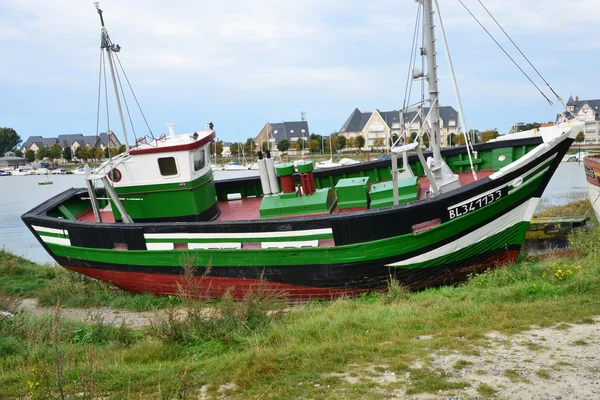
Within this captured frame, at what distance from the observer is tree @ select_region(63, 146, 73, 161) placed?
A: 312 ft

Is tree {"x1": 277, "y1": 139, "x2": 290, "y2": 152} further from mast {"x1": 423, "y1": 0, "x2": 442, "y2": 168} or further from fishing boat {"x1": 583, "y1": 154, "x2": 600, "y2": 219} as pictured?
mast {"x1": 423, "y1": 0, "x2": 442, "y2": 168}

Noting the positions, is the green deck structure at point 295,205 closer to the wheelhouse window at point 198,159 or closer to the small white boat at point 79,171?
the wheelhouse window at point 198,159

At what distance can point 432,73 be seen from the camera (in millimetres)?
10000

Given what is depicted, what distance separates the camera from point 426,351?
17.7ft

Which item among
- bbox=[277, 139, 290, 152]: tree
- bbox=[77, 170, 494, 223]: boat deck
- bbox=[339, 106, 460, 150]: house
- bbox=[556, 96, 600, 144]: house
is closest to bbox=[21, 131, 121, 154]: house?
bbox=[277, 139, 290, 152]: tree

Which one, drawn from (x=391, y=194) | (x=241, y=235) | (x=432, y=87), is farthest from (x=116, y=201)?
(x=432, y=87)

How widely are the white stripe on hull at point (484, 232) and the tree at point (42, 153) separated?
3917 inches

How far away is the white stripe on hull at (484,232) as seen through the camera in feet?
29.6

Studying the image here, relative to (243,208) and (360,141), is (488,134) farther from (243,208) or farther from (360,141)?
(243,208)

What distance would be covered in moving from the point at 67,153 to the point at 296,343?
101102 millimetres

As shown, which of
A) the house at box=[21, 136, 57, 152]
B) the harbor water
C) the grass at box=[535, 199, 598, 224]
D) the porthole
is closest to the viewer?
the porthole

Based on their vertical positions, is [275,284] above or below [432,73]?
below

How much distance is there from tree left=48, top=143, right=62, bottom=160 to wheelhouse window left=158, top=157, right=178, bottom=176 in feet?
303

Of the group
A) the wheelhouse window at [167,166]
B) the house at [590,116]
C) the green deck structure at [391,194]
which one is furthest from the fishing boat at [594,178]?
the house at [590,116]
